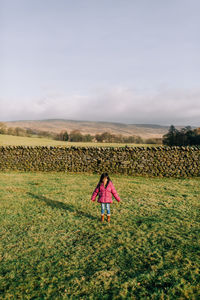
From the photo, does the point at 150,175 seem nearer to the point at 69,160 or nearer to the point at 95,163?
the point at 95,163

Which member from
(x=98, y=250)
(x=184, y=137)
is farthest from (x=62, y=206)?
(x=184, y=137)

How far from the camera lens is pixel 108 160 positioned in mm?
16719

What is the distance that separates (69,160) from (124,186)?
6832 millimetres

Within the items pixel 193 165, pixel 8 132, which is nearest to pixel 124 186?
pixel 193 165

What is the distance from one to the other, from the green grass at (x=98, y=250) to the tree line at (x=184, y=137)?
136 feet

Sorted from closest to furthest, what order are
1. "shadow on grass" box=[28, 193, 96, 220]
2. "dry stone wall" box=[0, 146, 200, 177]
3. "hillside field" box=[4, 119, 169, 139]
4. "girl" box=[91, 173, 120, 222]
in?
"girl" box=[91, 173, 120, 222] → "shadow on grass" box=[28, 193, 96, 220] → "dry stone wall" box=[0, 146, 200, 177] → "hillside field" box=[4, 119, 169, 139]

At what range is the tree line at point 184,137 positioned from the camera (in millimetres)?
46338

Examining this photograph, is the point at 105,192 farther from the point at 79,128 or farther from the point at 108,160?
the point at 79,128

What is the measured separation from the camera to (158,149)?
52.0 feet

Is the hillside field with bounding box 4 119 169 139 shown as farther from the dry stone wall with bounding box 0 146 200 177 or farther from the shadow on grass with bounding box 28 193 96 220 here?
the shadow on grass with bounding box 28 193 96 220

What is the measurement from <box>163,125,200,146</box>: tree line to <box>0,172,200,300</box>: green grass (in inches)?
1633

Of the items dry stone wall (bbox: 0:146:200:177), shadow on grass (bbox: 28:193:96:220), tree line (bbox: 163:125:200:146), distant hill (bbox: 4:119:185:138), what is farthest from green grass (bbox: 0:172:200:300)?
distant hill (bbox: 4:119:185:138)

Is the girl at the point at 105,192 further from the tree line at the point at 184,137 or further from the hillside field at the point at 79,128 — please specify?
the hillside field at the point at 79,128

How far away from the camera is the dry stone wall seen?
15445 millimetres
